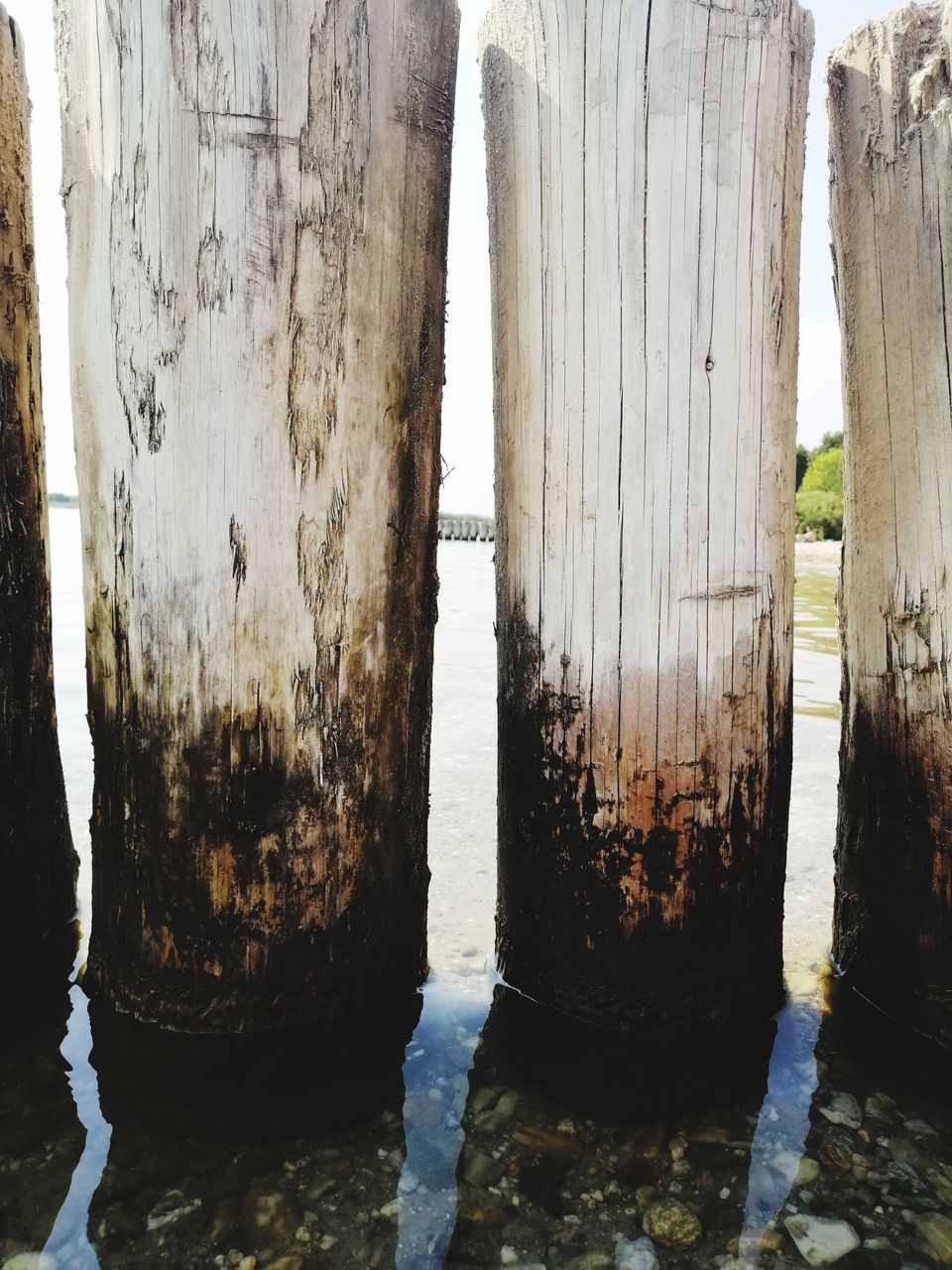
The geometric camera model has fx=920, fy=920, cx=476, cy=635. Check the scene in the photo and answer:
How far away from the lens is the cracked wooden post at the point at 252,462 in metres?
1.96

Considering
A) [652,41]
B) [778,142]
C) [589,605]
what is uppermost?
[652,41]

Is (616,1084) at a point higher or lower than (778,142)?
lower

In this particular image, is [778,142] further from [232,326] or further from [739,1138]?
[739,1138]

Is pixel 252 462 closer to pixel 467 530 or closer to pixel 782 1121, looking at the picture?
pixel 782 1121

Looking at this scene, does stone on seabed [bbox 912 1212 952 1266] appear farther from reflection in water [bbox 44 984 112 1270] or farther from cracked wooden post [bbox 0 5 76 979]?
cracked wooden post [bbox 0 5 76 979]

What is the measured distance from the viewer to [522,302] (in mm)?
2215

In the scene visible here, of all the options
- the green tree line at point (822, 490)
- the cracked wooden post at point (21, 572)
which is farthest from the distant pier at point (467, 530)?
the cracked wooden post at point (21, 572)

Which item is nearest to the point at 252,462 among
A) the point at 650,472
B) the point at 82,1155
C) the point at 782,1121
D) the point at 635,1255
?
the point at 650,472

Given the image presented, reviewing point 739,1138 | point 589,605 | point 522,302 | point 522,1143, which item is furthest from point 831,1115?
point 522,302

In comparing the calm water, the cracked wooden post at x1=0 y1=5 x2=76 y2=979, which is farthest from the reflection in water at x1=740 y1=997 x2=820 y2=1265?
the cracked wooden post at x1=0 y1=5 x2=76 y2=979

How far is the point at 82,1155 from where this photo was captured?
1.89 meters

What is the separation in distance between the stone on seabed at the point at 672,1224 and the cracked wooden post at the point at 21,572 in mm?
1762

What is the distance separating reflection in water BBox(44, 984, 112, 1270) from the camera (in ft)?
5.43

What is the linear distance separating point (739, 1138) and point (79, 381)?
2.27 m
